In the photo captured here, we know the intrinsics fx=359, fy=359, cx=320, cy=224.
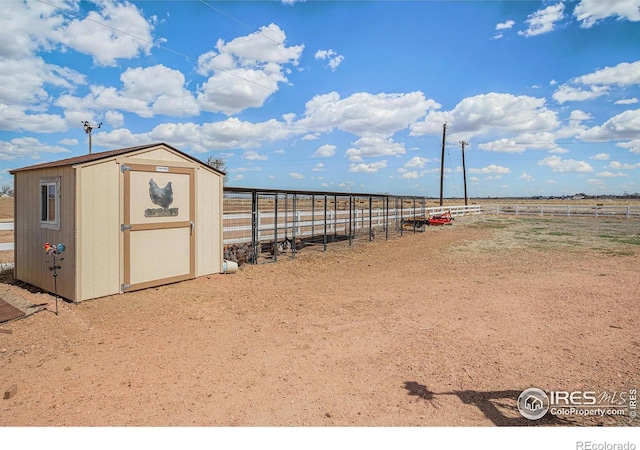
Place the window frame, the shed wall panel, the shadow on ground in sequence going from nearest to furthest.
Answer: the shadow on ground
the window frame
the shed wall panel

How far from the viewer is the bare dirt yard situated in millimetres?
2893

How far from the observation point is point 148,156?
21.2ft

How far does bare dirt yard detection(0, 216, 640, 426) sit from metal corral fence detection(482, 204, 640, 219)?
26952 millimetres

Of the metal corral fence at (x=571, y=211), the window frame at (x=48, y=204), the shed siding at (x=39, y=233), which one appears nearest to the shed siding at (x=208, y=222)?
the shed siding at (x=39, y=233)

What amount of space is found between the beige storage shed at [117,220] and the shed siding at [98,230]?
14mm

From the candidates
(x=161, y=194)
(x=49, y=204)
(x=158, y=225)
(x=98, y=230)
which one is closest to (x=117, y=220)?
(x=98, y=230)

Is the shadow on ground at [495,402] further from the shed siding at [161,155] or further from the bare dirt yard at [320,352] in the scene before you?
the shed siding at [161,155]

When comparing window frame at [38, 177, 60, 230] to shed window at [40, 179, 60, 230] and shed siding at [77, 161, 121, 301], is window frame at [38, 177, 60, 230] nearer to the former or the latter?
shed window at [40, 179, 60, 230]

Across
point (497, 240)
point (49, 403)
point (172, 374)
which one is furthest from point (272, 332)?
point (497, 240)

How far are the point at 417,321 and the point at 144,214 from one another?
194 inches

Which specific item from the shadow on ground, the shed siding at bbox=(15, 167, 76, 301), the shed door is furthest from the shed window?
the shadow on ground

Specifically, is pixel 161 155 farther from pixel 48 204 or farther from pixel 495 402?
pixel 495 402

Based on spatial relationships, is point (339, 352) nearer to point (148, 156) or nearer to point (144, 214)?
point (144, 214)

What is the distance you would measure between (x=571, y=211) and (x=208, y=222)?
3419 cm
